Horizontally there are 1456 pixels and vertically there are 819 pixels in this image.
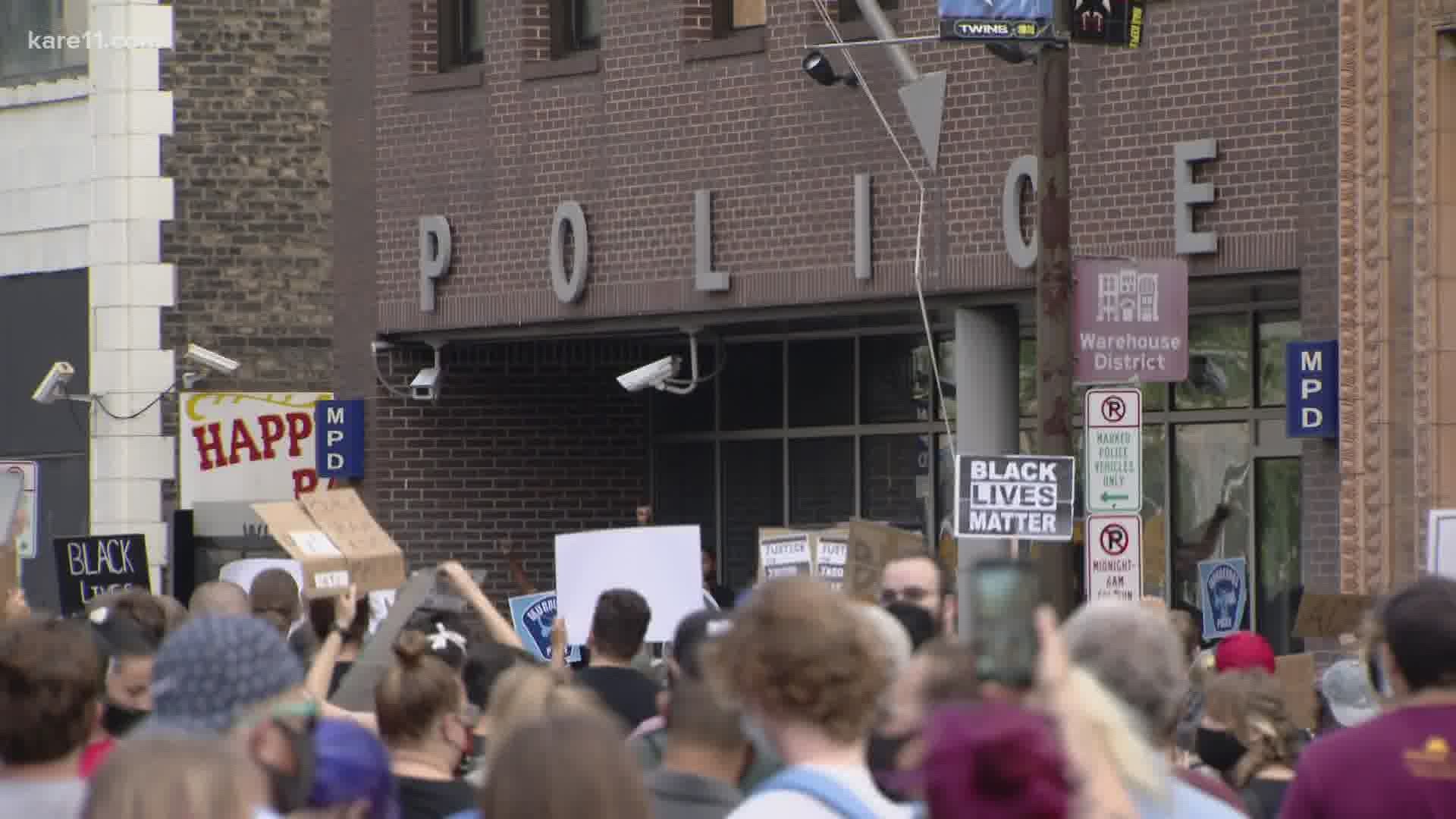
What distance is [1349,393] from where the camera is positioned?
15242 mm

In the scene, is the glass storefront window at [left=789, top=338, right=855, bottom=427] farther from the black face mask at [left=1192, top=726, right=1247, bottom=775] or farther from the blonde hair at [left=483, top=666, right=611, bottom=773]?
the blonde hair at [left=483, top=666, right=611, bottom=773]

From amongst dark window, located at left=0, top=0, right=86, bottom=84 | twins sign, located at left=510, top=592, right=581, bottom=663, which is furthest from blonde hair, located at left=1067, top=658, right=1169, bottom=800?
dark window, located at left=0, top=0, right=86, bottom=84

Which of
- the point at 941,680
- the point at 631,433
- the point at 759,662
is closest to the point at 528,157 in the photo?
the point at 631,433

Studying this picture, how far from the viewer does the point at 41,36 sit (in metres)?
25.6

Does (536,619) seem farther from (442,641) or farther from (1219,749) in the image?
(1219,749)

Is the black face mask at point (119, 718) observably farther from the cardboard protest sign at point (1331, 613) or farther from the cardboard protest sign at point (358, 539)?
the cardboard protest sign at point (1331, 613)

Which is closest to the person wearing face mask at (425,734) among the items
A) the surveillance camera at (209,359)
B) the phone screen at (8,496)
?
the phone screen at (8,496)

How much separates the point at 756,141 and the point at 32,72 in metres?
9.91

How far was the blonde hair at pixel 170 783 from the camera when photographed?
3.52 m

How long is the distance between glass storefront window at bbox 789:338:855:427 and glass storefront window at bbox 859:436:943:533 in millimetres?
412

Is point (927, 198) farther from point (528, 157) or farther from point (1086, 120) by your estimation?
point (528, 157)

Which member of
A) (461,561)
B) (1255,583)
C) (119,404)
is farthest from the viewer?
(119,404)

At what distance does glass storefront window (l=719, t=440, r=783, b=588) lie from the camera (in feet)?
74.8

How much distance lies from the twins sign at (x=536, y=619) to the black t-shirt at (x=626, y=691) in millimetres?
6586
